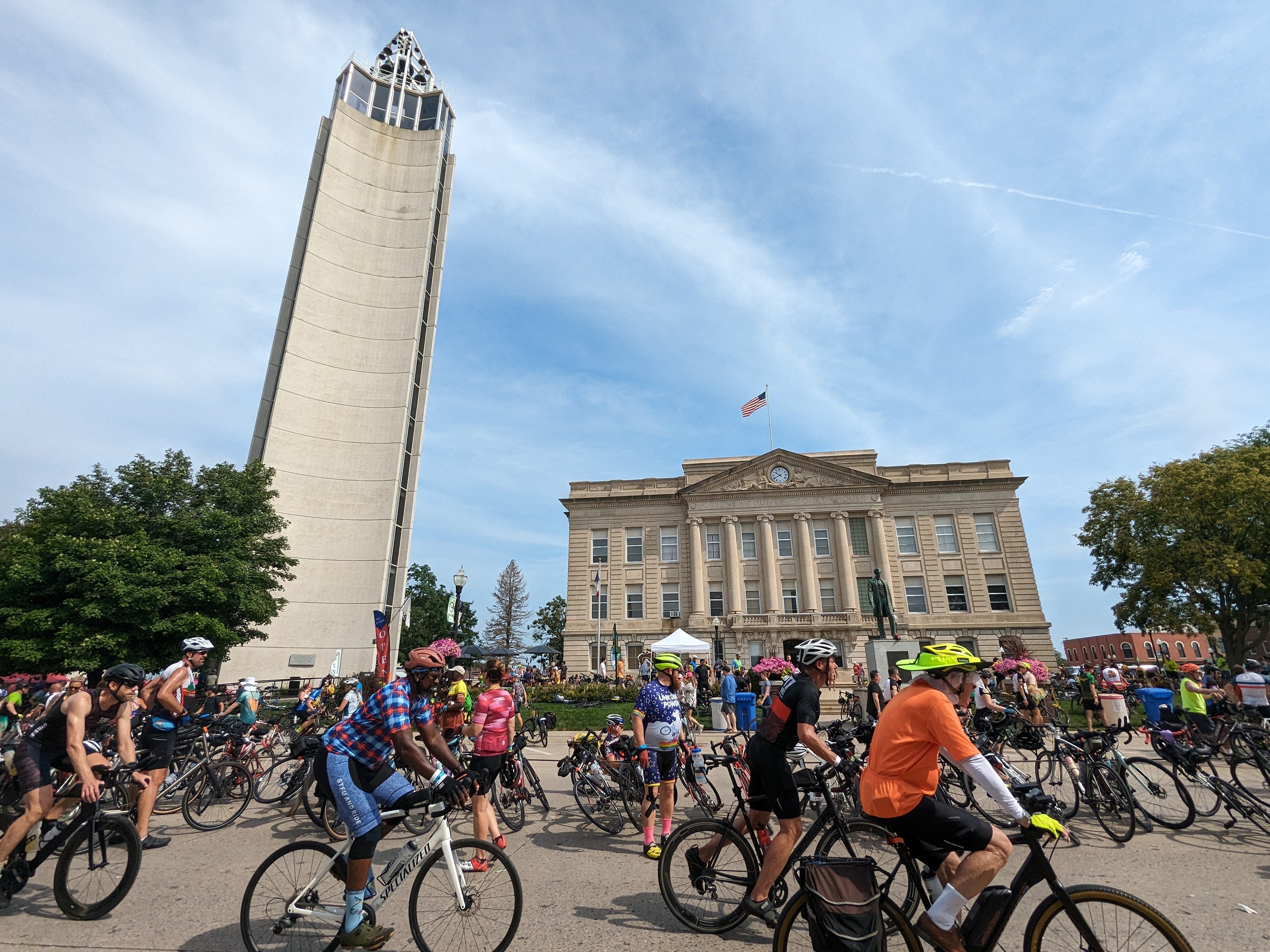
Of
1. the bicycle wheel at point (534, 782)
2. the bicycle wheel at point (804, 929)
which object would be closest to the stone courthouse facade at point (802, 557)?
the bicycle wheel at point (534, 782)

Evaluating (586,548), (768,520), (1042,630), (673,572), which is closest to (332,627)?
(586,548)

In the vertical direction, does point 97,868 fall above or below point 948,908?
below

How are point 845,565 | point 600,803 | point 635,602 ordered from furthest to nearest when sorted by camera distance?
point 635,602, point 845,565, point 600,803

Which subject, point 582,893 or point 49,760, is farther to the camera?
point 582,893

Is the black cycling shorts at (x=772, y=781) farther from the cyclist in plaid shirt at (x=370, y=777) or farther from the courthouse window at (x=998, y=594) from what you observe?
the courthouse window at (x=998, y=594)

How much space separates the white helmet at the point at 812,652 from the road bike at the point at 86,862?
18.2 feet

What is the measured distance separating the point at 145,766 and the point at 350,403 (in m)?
39.7

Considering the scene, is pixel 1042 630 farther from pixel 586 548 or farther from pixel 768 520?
pixel 586 548

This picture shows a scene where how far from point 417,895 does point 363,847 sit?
512 millimetres

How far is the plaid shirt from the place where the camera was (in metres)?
4.16

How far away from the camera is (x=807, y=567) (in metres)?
44.3

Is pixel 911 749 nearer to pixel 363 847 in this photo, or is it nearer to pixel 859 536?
pixel 363 847

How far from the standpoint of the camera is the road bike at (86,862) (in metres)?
4.90

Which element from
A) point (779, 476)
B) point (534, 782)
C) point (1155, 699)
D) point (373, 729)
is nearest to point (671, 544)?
point (779, 476)
